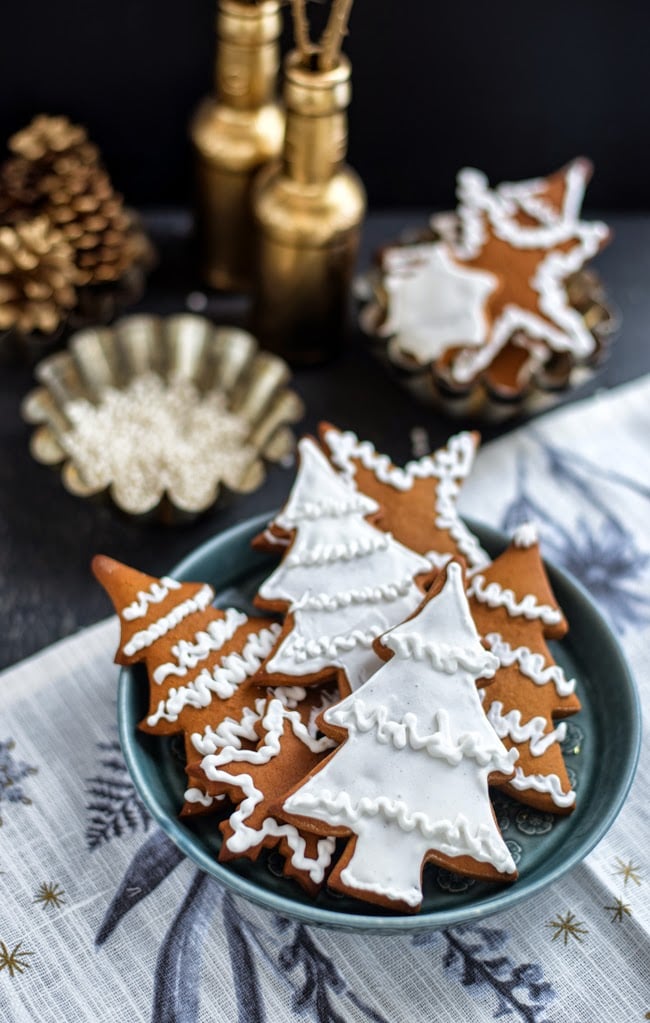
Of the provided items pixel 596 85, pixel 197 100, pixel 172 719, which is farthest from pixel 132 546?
pixel 596 85

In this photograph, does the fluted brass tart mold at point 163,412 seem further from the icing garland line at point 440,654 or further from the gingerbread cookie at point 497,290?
the icing garland line at point 440,654

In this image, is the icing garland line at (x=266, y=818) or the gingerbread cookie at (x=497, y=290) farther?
the gingerbread cookie at (x=497, y=290)

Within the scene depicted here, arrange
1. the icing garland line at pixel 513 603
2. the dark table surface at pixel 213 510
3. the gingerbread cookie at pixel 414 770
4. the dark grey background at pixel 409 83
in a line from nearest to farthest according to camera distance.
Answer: the gingerbread cookie at pixel 414 770 → the icing garland line at pixel 513 603 → the dark table surface at pixel 213 510 → the dark grey background at pixel 409 83

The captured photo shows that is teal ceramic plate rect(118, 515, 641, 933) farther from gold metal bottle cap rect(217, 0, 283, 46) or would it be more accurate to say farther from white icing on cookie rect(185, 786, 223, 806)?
gold metal bottle cap rect(217, 0, 283, 46)

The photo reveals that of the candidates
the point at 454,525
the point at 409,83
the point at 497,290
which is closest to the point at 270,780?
the point at 454,525

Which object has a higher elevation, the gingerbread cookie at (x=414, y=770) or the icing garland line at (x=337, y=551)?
the icing garland line at (x=337, y=551)

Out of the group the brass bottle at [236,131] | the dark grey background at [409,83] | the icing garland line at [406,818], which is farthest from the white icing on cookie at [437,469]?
the dark grey background at [409,83]
